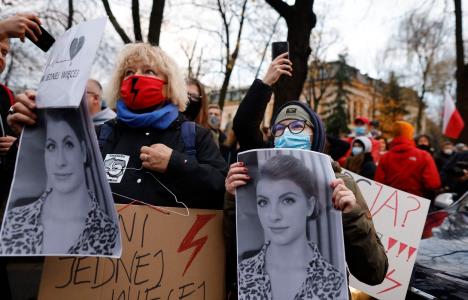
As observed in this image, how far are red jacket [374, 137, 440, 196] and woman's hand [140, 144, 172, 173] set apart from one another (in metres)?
4.45

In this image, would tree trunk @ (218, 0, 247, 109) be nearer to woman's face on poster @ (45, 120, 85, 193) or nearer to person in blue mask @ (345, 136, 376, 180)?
person in blue mask @ (345, 136, 376, 180)

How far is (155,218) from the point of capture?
6.61ft

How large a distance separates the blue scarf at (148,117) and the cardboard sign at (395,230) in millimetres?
1441

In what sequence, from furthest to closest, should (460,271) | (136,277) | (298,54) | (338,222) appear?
(298,54) → (460,271) → (136,277) → (338,222)

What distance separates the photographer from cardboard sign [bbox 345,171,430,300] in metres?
2.89

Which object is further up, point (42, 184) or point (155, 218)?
point (42, 184)

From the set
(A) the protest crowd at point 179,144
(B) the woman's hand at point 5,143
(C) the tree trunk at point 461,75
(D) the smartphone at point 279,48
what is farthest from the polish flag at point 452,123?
(B) the woman's hand at point 5,143

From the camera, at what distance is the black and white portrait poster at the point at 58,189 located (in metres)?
1.72

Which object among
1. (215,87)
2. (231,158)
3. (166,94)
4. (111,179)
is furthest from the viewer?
(215,87)

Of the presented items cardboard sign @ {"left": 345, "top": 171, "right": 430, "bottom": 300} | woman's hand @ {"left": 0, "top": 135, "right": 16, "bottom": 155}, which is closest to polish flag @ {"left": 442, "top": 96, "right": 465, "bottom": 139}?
cardboard sign @ {"left": 345, "top": 171, "right": 430, "bottom": 300}

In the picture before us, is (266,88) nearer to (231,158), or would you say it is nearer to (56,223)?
(56,223)

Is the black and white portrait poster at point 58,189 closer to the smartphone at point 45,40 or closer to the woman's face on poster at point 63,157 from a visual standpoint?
the woman's face on poster at point 63,157

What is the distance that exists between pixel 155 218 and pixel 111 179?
314 mm

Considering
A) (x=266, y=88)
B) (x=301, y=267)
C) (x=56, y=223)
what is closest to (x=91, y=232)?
(x=56, y=223)
